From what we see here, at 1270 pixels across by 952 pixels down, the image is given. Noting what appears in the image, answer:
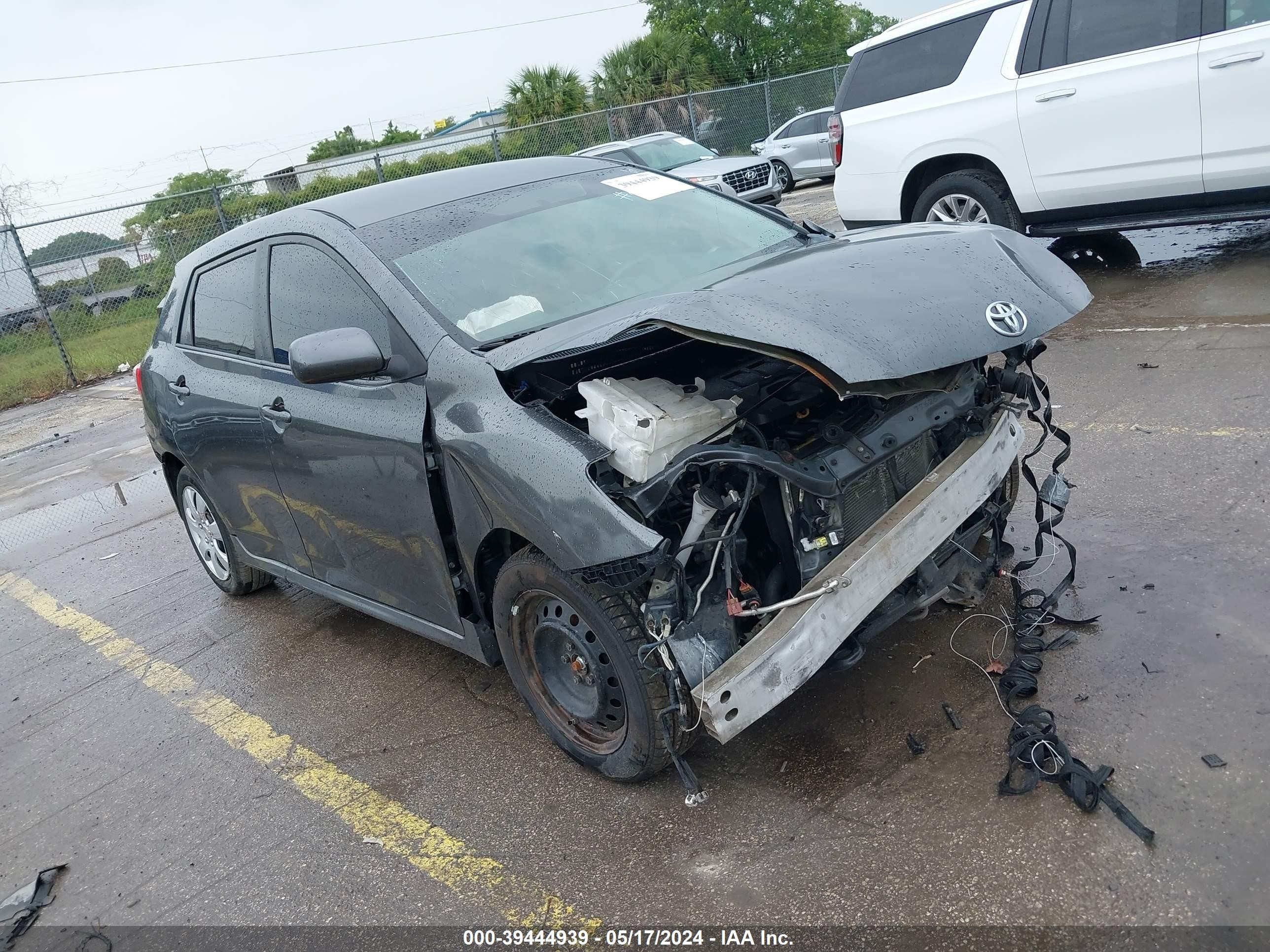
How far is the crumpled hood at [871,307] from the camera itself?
2697 mm

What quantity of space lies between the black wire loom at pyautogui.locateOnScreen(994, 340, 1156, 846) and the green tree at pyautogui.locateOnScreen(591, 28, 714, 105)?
31.9 m

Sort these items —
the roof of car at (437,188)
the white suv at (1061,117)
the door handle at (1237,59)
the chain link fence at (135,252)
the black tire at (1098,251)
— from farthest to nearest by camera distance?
the chain link fence at (135,252)
the black tire at (1098,251)
the white suv at (1061,117)
the door handle at (1237,59)
the roof of car at (437,188)

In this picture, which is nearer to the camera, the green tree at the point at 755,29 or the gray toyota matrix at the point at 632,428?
the gray toyota matrix at the point at 632,428

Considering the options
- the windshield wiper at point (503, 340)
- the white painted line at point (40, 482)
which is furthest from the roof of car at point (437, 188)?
the white painted line at point (40, 482)

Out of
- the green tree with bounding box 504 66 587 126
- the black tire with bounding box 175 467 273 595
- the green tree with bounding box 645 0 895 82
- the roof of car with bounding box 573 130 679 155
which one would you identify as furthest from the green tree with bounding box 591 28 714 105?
the black tire with bounding box 175 467 273 595

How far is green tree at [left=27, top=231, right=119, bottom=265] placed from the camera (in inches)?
586

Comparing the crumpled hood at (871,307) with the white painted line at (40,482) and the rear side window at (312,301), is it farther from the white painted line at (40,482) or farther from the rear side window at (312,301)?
the white painted line at (40,482)

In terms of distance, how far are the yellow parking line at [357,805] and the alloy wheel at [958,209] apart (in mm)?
5977

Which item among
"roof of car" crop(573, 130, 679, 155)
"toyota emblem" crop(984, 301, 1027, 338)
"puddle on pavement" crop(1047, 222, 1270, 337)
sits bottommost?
"puddle on pavement" crop(1047, 222, 1270, 337)

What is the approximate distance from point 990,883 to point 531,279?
2.40 metres

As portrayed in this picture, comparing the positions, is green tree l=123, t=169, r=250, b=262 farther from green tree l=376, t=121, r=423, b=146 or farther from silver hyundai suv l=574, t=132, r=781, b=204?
green tree l=376, t=121, r=423, b=146

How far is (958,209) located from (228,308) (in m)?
5.55

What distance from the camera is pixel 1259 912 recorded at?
2277mm

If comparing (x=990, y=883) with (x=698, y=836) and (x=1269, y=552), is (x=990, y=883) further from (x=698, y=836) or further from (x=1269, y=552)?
(x=1269, y=552)
